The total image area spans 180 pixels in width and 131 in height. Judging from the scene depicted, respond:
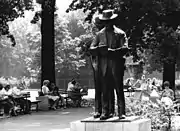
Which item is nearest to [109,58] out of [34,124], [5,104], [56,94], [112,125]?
[112,125]

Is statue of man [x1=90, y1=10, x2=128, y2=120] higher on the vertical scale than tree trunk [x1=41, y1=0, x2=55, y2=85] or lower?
lower

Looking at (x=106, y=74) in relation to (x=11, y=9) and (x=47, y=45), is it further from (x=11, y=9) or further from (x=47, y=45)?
(x=47, y=45)

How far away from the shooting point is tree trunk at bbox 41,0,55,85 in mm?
26969


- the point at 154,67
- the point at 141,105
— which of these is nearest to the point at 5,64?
the point at 154,67

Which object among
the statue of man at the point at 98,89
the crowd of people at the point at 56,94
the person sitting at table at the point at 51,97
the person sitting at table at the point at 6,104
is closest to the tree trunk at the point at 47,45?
the crowd of people at the point at 56,94

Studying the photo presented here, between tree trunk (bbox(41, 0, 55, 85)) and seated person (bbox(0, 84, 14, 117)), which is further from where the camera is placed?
tree trunk (bbox(41, 0, 55, 85))

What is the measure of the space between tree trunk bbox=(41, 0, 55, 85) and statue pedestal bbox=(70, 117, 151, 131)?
1688cm

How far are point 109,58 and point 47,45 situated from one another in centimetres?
1730

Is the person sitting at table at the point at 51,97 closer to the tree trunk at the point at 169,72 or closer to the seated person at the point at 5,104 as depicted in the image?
the seated person at the point at 5,104

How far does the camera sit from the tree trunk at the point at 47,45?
2697 cm

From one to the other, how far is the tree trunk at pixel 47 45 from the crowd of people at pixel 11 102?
6035mm

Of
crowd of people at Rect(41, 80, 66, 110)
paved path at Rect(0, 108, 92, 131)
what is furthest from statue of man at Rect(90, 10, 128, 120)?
crowd of people at Rect(41, 80, 66, 110)

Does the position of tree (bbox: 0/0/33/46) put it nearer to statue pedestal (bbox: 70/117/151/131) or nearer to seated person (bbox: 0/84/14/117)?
seated person (bbox: 0/84/14/117)

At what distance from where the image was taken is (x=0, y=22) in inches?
1035
